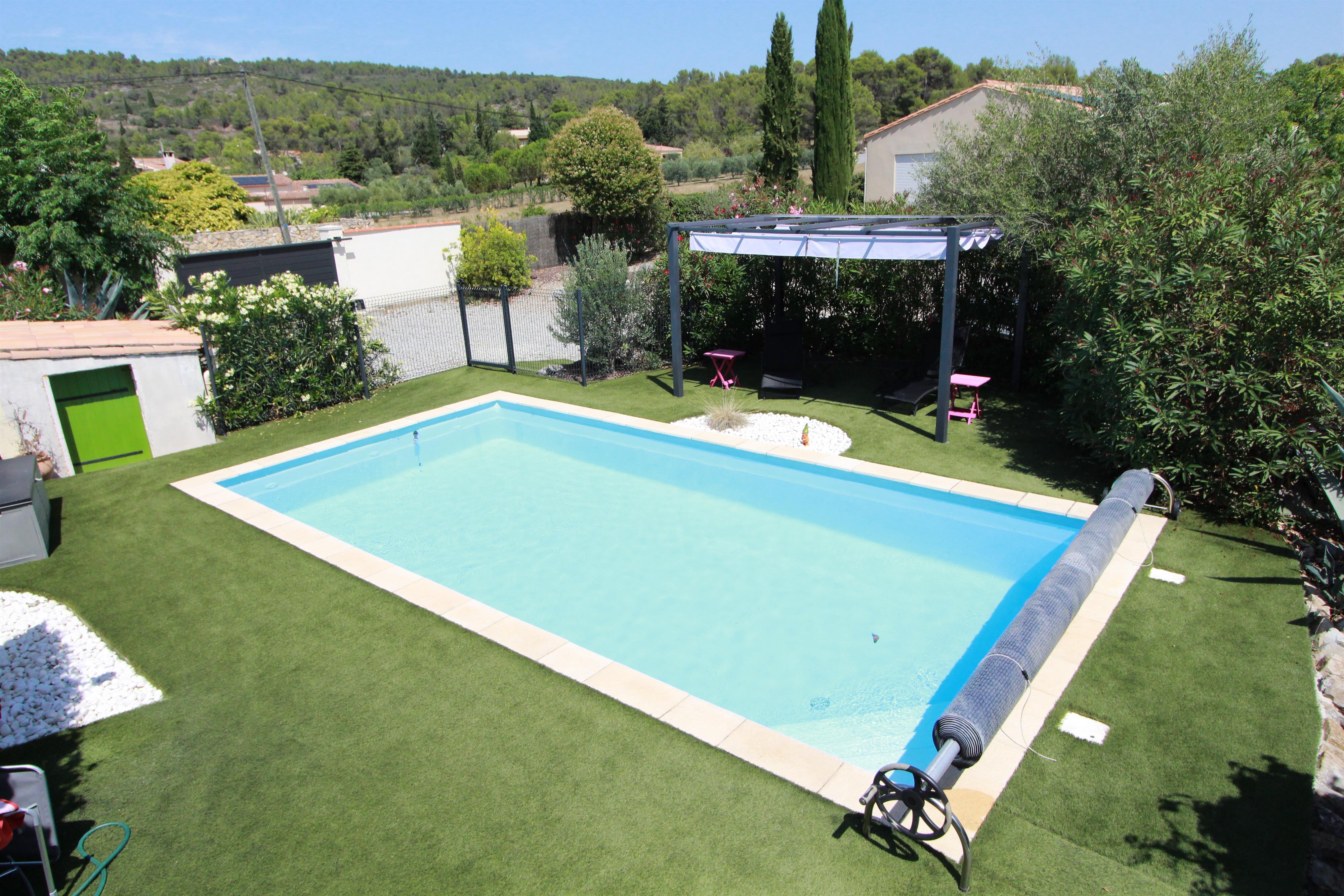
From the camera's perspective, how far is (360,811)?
4.21 m

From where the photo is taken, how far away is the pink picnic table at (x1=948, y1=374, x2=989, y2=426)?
381 inches

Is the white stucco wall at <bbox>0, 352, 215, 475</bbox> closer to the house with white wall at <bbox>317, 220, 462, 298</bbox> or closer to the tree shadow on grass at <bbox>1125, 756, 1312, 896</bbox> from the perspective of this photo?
the house with white wall at <bbox>317, 220, 462, 298</bbox>

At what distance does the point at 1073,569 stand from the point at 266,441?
10040mm

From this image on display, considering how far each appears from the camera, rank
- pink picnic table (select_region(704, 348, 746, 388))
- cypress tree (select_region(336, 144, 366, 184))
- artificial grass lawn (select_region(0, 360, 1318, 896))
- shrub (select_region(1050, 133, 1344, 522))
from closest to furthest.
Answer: artificial grass lawn (select_region(0, 360, 1318, 896)) → shrub (select_region(1050, 133, 1344, 522)) → pink picnic table (select_region(704, 348, 746, 388)) → cypress tree (select_region(336, 144, 366, 184))

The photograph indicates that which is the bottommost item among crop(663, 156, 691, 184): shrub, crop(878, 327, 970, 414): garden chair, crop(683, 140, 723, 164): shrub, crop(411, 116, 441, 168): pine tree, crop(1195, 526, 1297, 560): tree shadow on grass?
crop(1195, 526, 1297, 560): tree shadow on grass

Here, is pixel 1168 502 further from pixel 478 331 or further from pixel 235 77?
pixel 235 77

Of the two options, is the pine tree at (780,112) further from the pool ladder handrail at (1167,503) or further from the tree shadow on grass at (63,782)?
the tree shadow on grass at (63,782)

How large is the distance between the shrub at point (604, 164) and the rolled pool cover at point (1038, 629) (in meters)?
21.5

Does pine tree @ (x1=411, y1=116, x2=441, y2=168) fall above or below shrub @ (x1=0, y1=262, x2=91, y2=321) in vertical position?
above

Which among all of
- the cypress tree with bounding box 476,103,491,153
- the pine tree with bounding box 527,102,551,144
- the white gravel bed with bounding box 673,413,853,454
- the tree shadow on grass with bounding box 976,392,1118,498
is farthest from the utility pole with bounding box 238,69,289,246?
the cypress tree with bounding box 476,103,491,153

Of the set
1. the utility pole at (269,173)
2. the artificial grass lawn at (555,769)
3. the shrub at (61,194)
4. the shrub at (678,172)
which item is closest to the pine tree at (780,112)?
the utility pole at (269,173)

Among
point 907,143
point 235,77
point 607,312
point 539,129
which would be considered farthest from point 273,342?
point 539,129

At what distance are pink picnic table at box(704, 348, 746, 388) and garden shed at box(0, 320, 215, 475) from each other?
7.33 m

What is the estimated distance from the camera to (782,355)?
11.6m
